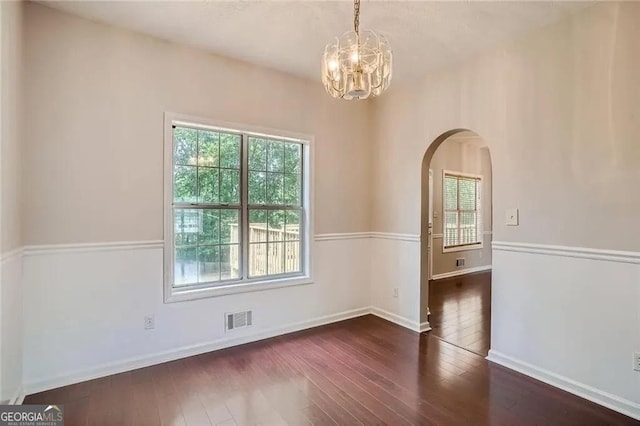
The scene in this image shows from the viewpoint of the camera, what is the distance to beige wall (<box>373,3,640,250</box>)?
2.21 metres

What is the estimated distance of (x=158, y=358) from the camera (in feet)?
9.28

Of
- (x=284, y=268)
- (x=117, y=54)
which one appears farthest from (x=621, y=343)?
(x=117, y=54)

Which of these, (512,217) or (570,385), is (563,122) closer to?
(512,217)

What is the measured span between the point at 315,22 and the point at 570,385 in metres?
3.34

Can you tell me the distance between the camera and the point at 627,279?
2.19 meters

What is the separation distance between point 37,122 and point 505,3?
136 inches

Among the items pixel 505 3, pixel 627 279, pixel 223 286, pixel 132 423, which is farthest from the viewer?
pixel 223 286

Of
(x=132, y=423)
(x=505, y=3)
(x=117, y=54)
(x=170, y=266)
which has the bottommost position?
(x=132, y=423)

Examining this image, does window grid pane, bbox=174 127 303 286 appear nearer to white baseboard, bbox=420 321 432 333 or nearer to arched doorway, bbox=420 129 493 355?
white baseboard, bbox=420 321 432 333

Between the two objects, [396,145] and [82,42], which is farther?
[396,145]

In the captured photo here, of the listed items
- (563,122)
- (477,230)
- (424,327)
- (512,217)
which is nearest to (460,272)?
(477,230)

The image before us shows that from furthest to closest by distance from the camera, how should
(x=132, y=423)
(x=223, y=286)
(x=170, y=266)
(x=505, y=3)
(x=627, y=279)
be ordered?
(x=223, y=286) < (x=170, y=266) < (x=505, y=3) < (x=627, y=279) < (x=132, y=423)

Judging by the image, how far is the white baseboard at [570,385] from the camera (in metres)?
2.16

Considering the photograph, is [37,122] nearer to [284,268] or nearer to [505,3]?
[284,268]
